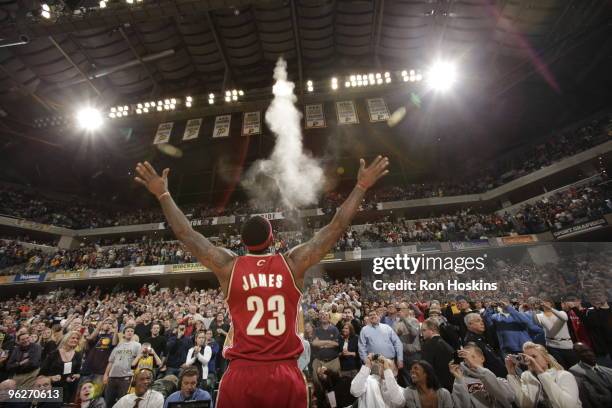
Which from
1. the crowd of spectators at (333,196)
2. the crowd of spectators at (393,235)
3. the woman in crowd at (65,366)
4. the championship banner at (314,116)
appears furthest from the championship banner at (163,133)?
the woman in crowd at (65,366)

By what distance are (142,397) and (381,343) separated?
4088 millimetres

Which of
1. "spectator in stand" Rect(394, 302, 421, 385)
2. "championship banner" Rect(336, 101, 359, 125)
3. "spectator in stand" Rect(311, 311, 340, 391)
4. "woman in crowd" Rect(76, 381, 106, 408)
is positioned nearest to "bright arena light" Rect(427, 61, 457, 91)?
"championship banner" Rect(336, 101, 359, 125)

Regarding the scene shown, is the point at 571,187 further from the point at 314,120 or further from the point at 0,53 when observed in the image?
the point at 0,53

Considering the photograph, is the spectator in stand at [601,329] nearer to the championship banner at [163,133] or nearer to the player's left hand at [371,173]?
the player's left hand at [371,173]

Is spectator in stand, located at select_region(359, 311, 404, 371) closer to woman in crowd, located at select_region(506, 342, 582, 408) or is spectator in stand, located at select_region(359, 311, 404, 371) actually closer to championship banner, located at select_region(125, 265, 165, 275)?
woman in crowd, located at select_region(506, 342, 582, 408)

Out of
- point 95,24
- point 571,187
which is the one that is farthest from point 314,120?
point 571,187

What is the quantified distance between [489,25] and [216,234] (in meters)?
24.6

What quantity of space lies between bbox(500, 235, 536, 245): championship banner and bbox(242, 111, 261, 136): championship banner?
53.1ft

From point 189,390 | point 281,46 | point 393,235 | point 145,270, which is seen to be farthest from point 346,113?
point 145,270

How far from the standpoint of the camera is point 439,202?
81.0 feet

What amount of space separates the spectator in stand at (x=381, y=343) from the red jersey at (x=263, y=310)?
14.5 feet

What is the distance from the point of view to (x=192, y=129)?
20.3 meters

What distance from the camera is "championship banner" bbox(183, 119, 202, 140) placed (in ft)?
64.7

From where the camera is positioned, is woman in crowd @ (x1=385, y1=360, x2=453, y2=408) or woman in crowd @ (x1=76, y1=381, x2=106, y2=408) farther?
woman in crowd @ (x1=76, y1=381, x2=106, y2=408)
